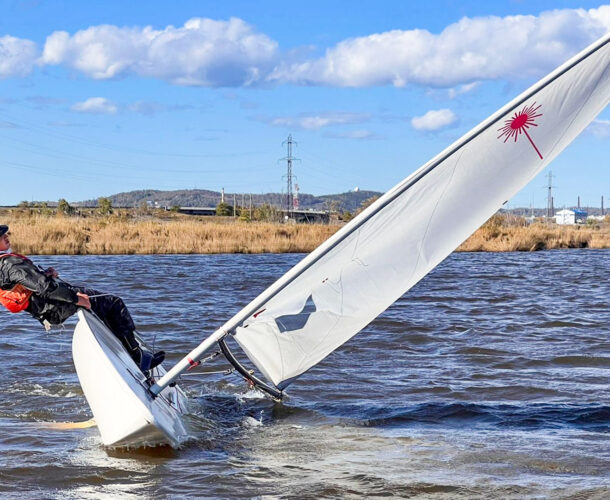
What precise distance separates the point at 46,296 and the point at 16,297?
311mm

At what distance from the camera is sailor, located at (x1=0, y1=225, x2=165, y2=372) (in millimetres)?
6867

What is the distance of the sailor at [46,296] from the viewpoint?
6867mm

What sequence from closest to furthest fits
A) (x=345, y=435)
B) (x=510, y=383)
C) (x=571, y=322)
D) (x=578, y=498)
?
(x=578, y=498) → (x=345, y=435) → (x=510, y=383) → (x=571, y=322)

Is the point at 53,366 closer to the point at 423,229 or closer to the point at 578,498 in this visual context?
the point at 423,229

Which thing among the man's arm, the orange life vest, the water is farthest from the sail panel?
the orange life vest

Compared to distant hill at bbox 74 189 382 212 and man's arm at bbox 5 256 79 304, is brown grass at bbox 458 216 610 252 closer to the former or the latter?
man's arm at bbox 5 256 79 304

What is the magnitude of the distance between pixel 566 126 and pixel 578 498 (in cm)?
275

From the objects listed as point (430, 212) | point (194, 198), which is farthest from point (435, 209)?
point (194, 198)

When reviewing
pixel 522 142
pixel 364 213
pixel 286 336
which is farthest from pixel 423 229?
pixel 286 336

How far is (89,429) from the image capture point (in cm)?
793

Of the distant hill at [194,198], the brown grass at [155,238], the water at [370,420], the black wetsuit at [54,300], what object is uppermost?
the distant hill at [194,198]

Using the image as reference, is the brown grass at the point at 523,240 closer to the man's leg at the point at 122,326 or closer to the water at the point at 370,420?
the water at the point at 370,420

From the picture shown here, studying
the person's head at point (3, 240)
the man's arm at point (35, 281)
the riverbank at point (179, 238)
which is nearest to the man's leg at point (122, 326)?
the man's arm at point (35, 281)

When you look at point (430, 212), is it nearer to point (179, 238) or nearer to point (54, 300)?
point (54, 300)
